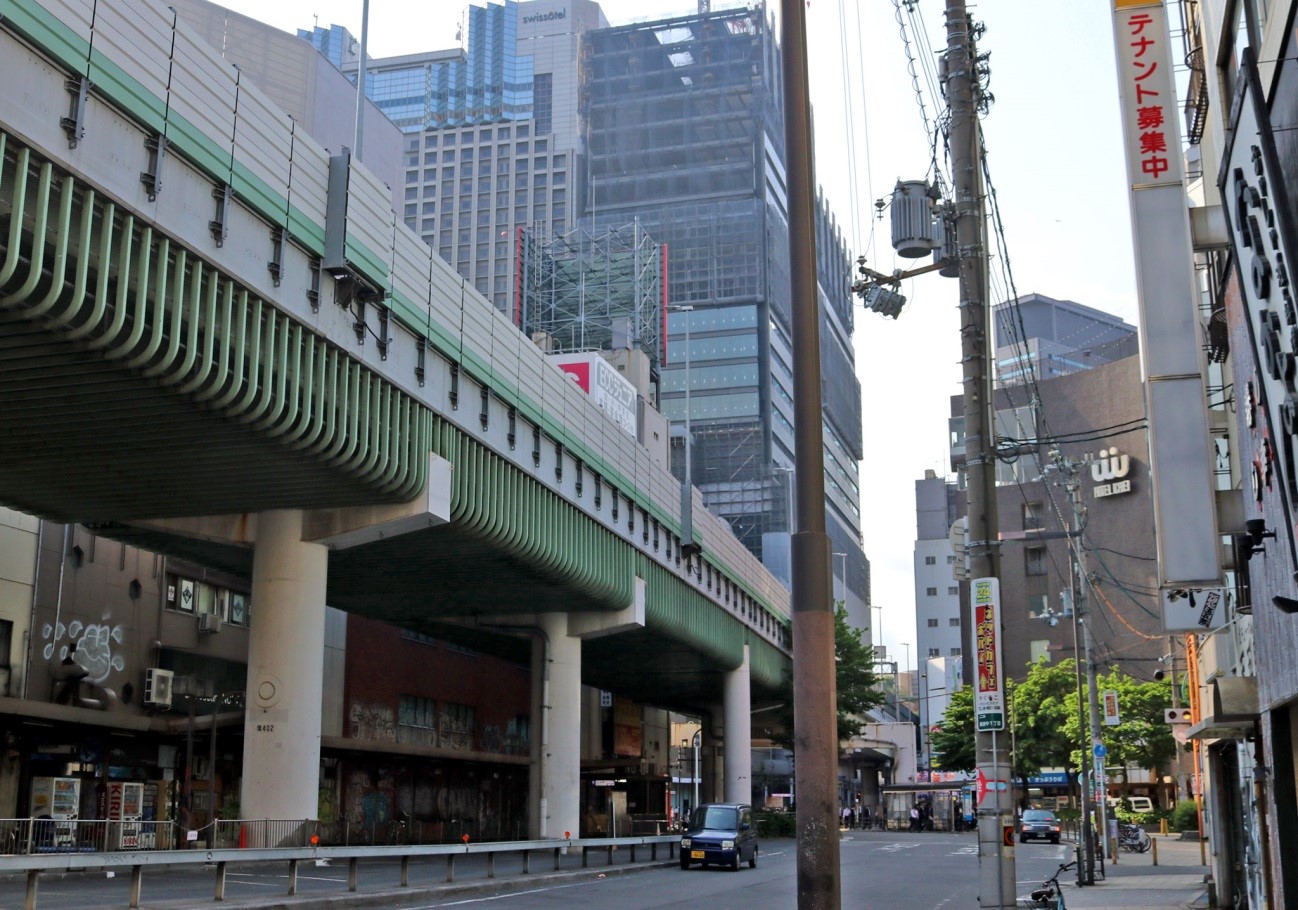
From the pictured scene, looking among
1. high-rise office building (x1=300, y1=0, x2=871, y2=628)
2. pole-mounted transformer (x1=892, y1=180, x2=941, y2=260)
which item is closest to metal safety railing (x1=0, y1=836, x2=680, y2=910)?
pole-mounted transformer (x1=892, y1=180, x2=941, y2=260)

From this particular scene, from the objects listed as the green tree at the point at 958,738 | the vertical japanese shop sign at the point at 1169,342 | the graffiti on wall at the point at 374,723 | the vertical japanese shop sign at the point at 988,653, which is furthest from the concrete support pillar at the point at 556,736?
the green tree at the point at 958,738

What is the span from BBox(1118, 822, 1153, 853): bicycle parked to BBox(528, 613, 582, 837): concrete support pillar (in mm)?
25035

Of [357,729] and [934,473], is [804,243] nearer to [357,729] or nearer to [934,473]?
[357,729]

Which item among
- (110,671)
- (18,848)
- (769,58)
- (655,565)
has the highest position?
(769,58)

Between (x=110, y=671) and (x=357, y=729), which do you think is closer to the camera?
(x=110, y=671)

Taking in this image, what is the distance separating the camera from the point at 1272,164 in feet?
25.8

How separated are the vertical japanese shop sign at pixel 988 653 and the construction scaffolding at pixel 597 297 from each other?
3189 inches

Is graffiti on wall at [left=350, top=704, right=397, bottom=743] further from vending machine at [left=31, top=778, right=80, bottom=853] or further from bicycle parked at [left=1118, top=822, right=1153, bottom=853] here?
bicycle parked at [left=1118, top=822, right=1153, bottom=853]

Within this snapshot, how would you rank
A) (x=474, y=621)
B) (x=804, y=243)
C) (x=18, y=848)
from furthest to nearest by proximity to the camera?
(x=474, y=621) < (x=18, y=848) < (x=804, y=243)

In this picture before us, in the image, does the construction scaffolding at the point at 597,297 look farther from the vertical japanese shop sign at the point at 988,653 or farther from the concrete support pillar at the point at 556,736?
the vertical japanese shop sign at the point at 988,653

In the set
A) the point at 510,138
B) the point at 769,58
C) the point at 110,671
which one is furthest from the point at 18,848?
the point at 510,138

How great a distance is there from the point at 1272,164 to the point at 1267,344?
A: 1.30m

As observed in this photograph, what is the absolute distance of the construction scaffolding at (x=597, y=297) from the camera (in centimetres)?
10269

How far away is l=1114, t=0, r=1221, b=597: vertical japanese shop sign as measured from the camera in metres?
15.1
